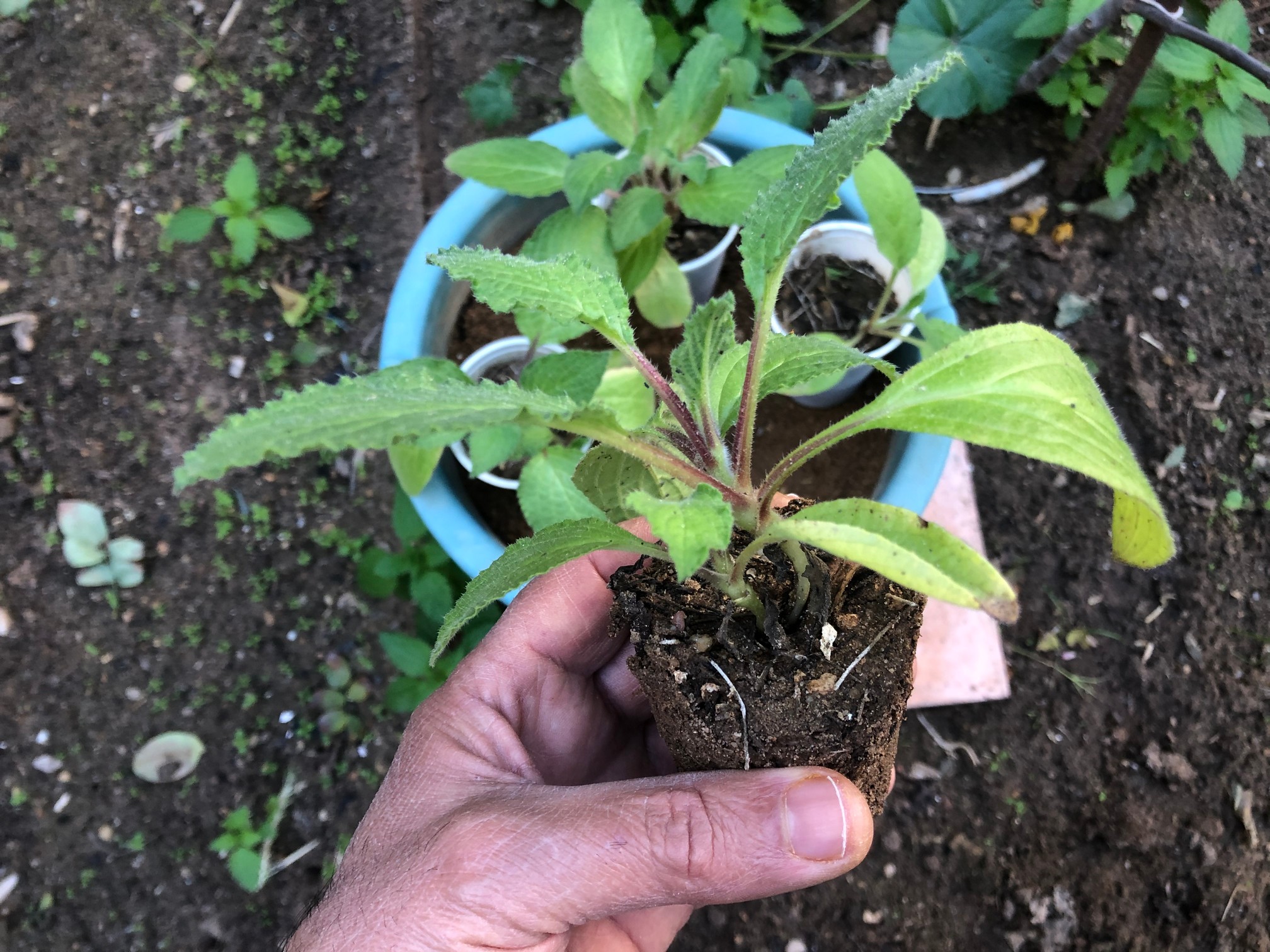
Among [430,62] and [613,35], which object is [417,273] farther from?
[430,62]

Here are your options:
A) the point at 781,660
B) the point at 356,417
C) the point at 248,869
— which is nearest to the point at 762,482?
the point at 781,660

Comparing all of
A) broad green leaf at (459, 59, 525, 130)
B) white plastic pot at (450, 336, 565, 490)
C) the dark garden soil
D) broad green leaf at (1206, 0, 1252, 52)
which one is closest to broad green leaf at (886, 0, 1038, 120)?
the dark garden soil

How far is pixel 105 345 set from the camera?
2.03 metres

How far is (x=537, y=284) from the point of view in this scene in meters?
0.77

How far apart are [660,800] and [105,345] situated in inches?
71.9

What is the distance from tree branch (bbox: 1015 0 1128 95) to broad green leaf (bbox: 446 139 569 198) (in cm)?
102

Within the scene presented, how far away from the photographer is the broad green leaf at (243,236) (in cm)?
193

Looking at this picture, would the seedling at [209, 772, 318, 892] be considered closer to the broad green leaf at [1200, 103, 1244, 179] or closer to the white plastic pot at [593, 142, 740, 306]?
the white plastic pot at [593, 142, 740, 306]

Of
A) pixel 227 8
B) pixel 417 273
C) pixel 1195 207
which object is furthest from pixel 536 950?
pixel 227 8

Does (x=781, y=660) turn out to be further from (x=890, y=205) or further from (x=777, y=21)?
(x=777, y=21)

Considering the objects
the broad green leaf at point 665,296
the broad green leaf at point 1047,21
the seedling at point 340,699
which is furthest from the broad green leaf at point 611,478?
the broad green leaf at point 1047,21

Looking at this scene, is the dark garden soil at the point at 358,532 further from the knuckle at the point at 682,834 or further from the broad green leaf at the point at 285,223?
the knuckle at the point at 682,834

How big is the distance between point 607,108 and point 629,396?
1.71 feet

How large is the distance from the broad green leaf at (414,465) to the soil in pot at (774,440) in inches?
9.6
